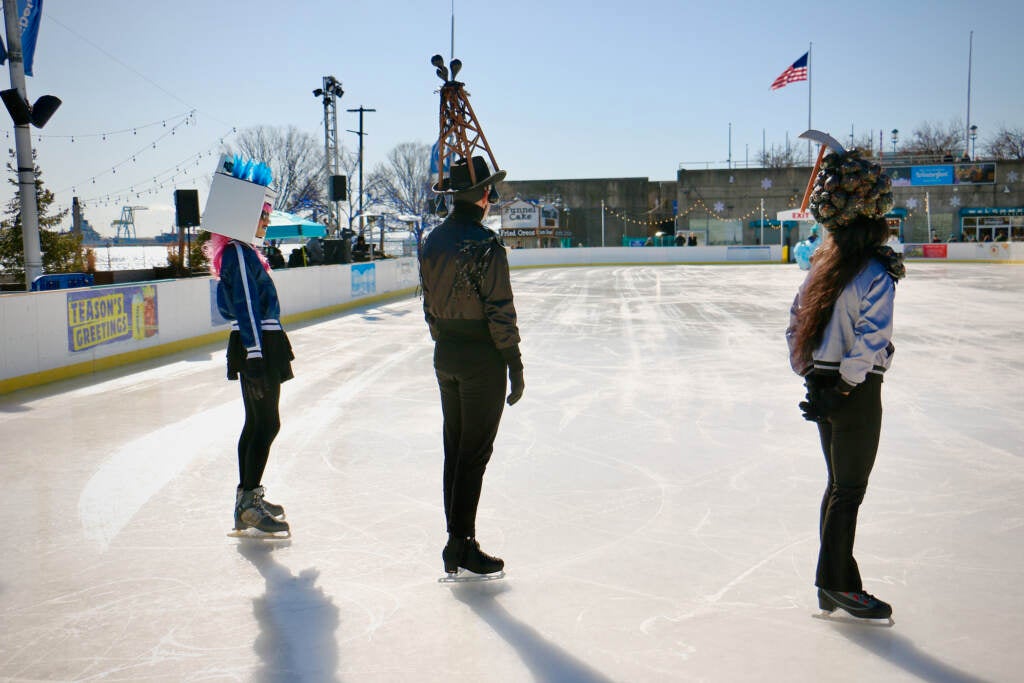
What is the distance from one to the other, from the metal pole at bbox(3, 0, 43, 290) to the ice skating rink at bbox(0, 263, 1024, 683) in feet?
11.8

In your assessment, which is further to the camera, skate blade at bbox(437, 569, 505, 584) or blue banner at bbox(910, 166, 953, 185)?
blue banner at bbox(910, 166, 953, 185)

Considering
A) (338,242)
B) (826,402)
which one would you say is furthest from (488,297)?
(338,242)

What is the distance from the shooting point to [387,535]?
3812 mm

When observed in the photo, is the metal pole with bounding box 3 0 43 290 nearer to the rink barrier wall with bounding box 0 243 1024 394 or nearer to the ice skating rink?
the rink barrier wall with bounding box 0 243 1024 394

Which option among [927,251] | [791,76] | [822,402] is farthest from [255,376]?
[927,251]

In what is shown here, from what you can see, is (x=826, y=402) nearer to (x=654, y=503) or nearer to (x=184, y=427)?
(x=654, y=503)

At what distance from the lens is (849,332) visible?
2.68 m

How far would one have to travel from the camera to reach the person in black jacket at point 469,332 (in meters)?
3.04

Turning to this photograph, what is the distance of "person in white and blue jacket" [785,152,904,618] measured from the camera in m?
2.63

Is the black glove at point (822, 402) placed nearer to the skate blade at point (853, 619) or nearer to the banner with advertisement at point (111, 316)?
the skate blade at point (853, 619)

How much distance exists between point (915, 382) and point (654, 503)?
4.62m

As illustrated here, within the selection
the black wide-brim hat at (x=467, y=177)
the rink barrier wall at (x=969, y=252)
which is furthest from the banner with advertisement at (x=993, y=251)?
the black wide-brim hat at (x=467, y=177)

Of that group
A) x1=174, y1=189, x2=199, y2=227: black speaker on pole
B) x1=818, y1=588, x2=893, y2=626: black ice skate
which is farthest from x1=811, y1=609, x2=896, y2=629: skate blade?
x1=174, y1=189, x2=199, y2=227: black speaker on pole

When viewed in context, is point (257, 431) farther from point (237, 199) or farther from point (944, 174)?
point (944, 174)
